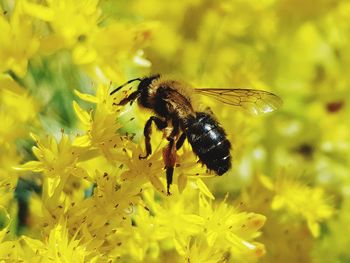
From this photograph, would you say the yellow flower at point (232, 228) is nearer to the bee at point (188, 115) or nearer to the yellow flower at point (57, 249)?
the bee at point (188, 115)

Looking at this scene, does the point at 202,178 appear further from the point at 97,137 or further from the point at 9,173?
the point at 9,173

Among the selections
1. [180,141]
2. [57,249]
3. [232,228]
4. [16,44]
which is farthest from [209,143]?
[16,44]

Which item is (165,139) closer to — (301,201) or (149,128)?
(149,128)

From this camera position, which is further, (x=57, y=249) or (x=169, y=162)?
(x=169, y=162)

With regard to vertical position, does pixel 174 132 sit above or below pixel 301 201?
above

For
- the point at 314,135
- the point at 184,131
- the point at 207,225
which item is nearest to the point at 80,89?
the point at 184,131

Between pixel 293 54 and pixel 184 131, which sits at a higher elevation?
pixel 184 131

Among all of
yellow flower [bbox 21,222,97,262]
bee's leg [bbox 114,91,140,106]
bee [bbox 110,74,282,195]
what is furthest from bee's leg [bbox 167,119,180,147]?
yellow flower [bbox 21,222,97,262]

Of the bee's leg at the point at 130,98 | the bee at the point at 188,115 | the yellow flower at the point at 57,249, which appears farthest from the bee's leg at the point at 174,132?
the yellow flower at the point at 57,249
